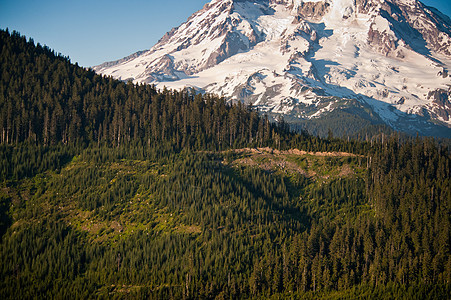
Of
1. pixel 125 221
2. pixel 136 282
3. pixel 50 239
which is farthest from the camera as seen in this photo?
pixel 125 221

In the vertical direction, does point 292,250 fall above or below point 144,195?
below

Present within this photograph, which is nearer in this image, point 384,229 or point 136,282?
point 136,282

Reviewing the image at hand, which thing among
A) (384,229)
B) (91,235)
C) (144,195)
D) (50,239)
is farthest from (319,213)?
(50,239)

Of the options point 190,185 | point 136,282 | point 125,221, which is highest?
point 190,185

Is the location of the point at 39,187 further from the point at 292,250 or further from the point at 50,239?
the point at 292,250

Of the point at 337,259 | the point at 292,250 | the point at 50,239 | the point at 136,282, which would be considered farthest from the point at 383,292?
the point at 50,239

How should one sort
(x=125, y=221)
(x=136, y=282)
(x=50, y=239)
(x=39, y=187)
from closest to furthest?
(x=136, y=282)
(x=50, y=239)
(x=125, y=221)
(x=39, y=187)

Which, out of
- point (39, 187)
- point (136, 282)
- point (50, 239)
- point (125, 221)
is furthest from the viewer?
point (39, 187)

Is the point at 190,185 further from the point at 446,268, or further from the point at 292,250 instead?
the point at 446,268

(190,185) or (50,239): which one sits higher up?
(190,185)
